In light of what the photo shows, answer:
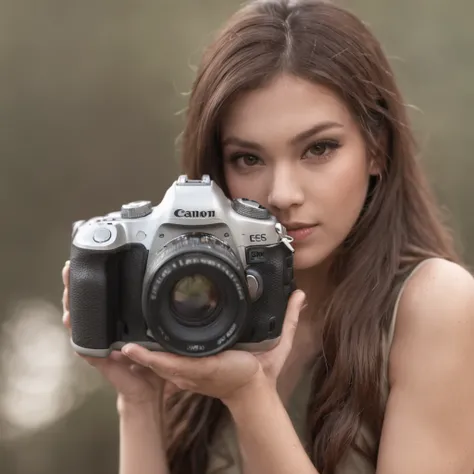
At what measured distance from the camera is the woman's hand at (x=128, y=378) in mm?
751

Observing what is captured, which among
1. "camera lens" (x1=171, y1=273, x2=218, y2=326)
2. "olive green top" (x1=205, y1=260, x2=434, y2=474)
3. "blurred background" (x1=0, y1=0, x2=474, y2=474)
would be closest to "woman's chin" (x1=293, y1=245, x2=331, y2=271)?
"olive green top" (x1=205, y1=260, x2=434, y2=474)

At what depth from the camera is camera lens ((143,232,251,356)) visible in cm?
57

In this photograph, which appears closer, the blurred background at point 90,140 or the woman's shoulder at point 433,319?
the woman's shoulder at point 433,319

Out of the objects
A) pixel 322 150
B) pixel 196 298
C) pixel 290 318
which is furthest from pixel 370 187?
pixel 196 298

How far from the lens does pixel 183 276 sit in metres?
0.58

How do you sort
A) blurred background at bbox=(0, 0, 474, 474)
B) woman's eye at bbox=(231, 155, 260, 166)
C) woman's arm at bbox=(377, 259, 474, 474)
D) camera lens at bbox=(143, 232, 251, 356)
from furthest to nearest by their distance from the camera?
blurred background at bbox=(0, 0, 474, 474) < woman's eye at bbox=(231, 155, 260, 166) < woman's arm at bbox=(377, 259, 474, 474) < camera lens at bbox=(143, 232, 251, 356)

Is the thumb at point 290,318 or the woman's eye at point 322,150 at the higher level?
the woman's eye at point 322,150

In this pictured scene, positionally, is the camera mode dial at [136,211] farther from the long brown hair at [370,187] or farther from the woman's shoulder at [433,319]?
the woman's shoulder at [433,319]

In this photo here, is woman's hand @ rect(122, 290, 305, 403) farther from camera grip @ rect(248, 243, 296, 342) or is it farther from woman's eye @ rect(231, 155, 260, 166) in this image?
woman's eye @ rect(231, 155, 260, 166)

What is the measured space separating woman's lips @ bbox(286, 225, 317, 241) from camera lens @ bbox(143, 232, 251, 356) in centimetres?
17

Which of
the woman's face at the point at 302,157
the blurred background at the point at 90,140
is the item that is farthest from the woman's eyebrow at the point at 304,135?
the blurred background at the point at 90,140

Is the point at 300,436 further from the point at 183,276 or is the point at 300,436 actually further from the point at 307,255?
the point at 183,276

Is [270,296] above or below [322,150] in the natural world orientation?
below

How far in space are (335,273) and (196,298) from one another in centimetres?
32
